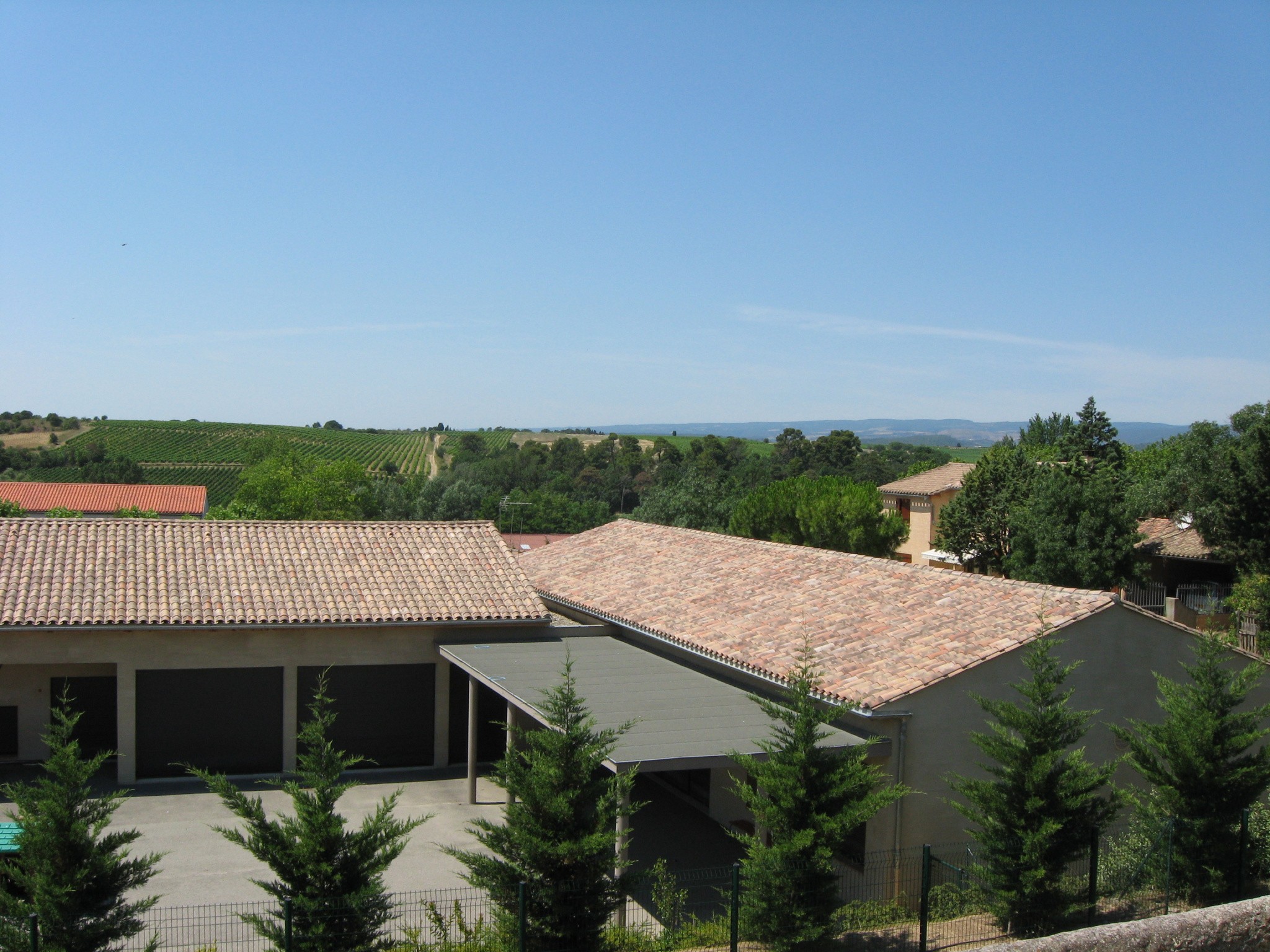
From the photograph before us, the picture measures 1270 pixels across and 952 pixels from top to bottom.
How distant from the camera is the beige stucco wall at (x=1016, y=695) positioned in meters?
14.4

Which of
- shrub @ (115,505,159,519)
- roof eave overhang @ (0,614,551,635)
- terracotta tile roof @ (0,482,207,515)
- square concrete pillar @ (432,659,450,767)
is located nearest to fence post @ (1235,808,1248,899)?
roof eave overhang @ (0,614,551,635)

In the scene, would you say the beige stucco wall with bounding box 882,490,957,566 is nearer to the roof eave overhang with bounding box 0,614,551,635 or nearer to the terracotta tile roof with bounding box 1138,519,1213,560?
the terracotta tile roof with bounding box 1138,519,1213,560

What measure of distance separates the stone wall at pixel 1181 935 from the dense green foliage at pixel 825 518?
35223 millimetres

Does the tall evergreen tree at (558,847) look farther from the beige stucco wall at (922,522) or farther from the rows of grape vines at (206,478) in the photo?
the rows of grape vines at (206,478)

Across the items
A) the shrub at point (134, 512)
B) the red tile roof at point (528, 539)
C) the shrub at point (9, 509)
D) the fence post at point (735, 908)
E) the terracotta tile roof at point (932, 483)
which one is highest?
the terracotta tile roof at point (932, 483)

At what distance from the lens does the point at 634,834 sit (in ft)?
58.0

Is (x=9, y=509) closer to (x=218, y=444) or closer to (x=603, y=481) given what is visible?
(x=603, y=481)

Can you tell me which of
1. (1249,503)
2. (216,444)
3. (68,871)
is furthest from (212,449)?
(68,871)

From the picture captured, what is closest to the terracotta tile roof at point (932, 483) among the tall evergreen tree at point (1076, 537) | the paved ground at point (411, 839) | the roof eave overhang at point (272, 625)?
the tall evergreen tree at point (1076, 537)

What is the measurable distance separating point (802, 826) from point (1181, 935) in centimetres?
425

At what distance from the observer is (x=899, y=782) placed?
1419cm

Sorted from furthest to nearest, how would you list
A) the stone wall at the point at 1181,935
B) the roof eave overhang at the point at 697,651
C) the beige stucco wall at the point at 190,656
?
1. the beige stucco wall at the point at 190,656
2. the roof eave overhang at the point at 697,651
3. the stone wall at the point at 1181,935

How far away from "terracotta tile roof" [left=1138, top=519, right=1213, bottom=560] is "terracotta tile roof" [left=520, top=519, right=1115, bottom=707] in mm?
18580

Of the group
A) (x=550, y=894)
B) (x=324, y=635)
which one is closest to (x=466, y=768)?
(x=324, y=635)
